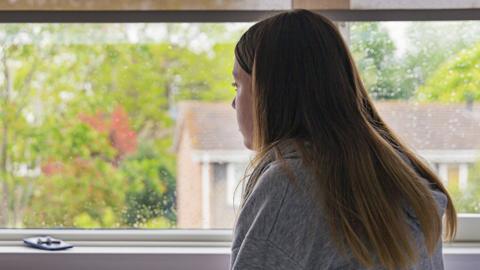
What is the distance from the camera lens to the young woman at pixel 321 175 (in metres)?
1.19

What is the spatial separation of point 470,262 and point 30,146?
1.46m

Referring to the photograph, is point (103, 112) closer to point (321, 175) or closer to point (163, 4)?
point (163, 4)

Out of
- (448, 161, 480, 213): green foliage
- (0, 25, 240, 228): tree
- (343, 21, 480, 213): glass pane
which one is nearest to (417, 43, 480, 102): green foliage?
(343, 21, 480, 213): glass pane

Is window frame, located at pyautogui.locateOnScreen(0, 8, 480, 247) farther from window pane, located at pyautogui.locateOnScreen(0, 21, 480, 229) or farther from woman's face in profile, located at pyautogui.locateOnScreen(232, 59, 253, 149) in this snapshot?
woman's face in profile, located at pyautogui.locateOnScreen(232, 59, 253, 149)

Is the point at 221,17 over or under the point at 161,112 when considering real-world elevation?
over

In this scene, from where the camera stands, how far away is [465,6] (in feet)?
6.98

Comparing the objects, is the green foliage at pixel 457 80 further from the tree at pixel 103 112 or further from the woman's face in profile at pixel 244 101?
the woman's face in profile at pixel 244 101

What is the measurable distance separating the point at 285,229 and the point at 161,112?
116cm

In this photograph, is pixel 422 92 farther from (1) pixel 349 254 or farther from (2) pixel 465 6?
(1) pixel 349 254

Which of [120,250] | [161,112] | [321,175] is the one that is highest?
[161,112]

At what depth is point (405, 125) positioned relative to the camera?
227cm

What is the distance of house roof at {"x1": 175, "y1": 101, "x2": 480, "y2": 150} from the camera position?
225 cm

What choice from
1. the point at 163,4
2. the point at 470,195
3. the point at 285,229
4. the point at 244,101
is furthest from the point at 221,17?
the point at 285,229

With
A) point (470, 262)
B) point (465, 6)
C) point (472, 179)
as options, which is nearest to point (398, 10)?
point (465, 6)
